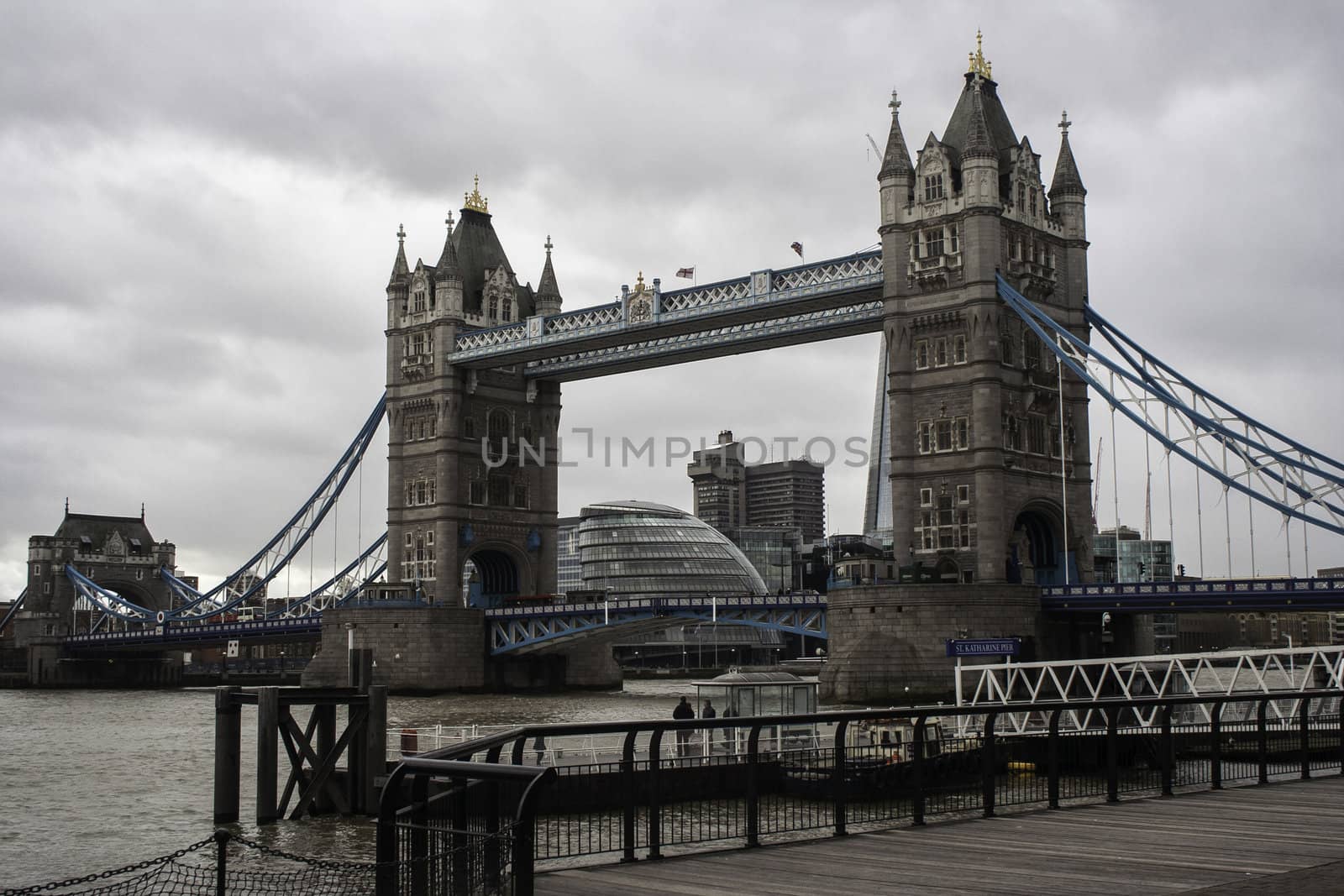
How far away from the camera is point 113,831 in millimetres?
30203

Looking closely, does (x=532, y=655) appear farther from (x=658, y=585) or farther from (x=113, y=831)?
(x=113, y=831)

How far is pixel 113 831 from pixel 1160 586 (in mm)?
43450

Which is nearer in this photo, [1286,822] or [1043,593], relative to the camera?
[1286,822]

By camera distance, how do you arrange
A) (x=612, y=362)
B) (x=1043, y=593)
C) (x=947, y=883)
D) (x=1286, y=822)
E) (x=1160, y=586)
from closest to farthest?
(x=947, y=883) → (x=1286, y=822) → (x=1160, y=586) → (x=1043, y=593) → (x=612, y=362)

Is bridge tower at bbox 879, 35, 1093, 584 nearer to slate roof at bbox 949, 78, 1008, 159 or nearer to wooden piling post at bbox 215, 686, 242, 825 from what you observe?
slate roof at bbox 949, 78, 1008, 159

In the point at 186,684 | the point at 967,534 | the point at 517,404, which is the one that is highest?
the point at 517,404

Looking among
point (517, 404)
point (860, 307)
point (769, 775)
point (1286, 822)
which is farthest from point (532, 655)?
point (1286, 822)

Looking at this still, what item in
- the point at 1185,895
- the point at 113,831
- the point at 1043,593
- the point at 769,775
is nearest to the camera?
the point at 1185,895

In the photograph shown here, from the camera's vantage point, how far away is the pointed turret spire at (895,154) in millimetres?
70125

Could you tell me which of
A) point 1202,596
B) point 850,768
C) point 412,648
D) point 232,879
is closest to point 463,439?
point 412,648

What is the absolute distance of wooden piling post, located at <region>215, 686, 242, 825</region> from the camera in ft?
90.3

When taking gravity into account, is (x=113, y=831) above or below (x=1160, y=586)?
below

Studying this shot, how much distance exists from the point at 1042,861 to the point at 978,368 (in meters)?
54.8

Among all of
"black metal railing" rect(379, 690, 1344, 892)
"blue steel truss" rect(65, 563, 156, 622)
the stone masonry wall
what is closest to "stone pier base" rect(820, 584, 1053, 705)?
"black metal railing" rect(379, 690, 1344, 892)
